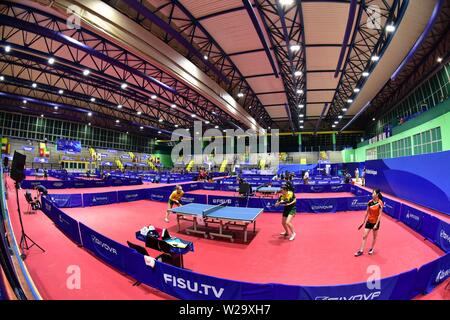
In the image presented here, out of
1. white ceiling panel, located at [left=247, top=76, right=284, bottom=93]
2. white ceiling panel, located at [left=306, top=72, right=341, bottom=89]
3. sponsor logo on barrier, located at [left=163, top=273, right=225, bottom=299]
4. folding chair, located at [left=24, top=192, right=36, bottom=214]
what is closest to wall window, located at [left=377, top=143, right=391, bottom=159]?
white ceiling panel, located at [left=306, top=72, right=341, bottom=89]

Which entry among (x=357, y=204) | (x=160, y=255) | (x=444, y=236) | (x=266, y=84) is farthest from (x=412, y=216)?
(x=266, y=84)

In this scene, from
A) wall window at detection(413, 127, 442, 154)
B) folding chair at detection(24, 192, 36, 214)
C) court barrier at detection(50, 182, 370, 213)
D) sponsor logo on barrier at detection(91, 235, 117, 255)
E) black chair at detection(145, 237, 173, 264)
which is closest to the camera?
black chair at detection(145, 237, 173, 264)

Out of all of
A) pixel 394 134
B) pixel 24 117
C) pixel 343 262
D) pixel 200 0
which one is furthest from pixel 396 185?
pixel 24 117

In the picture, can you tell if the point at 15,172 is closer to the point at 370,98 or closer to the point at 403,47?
the point at 403,47

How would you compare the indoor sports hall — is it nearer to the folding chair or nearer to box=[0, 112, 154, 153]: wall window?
the folding chair

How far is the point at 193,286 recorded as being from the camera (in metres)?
3.76

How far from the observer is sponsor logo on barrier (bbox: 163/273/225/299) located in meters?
3.59

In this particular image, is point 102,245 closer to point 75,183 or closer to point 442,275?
point 442,275

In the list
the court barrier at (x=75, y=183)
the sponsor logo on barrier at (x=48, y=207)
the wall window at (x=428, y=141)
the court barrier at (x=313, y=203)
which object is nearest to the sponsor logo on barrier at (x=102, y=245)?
the sponsor logo on barrier at (x=48, y=207)

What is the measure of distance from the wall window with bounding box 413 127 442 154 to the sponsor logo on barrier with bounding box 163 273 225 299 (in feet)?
65.8

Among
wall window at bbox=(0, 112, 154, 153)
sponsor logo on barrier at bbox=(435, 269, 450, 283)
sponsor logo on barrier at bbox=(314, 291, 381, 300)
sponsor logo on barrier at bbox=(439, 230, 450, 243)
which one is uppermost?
wall window at bbox=(0, 112, 154, 153)

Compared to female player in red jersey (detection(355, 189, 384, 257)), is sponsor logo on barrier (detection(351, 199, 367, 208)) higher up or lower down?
lower down

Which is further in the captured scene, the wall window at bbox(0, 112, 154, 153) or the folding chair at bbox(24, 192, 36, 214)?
the wall window at bbox(0, 112, 154, 153)

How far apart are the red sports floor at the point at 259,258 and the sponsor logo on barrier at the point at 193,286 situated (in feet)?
1.30
